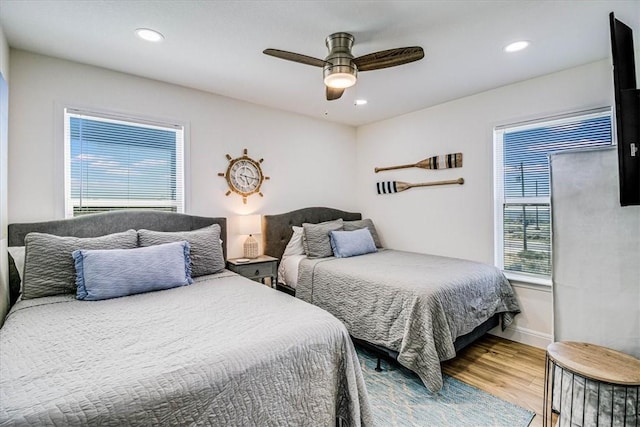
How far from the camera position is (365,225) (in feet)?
13.6

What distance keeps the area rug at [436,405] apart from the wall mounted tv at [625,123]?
59.0 inches

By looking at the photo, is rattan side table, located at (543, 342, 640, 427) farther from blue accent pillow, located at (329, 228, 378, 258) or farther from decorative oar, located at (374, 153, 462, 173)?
decorative oar, located at (374, 153, 462, 173)

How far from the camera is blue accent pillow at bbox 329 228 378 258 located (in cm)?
345

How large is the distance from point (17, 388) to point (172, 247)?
1364 millimetres

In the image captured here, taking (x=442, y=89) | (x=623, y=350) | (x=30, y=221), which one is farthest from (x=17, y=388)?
(x=442, y=89)

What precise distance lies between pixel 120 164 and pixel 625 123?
3.68 metres

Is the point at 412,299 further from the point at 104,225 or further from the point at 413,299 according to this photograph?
the point at 104,225

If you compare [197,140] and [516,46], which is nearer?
[516,46]

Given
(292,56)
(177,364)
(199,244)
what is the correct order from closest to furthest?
1. (177,364)
2. (292,56)
3. (199,244)

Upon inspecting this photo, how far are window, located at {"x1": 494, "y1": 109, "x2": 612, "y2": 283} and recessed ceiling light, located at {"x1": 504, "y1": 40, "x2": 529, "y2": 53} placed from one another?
907 millimetres

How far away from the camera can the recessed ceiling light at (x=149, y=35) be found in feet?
6.88

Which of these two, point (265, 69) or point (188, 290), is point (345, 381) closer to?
point (188, 290)

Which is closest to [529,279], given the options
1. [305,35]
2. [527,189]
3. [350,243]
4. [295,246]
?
[527,189]

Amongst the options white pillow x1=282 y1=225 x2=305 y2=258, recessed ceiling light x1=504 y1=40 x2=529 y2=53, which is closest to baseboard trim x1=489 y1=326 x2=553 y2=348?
white pillow x1=282 y1=225 x2=305 y2=258
